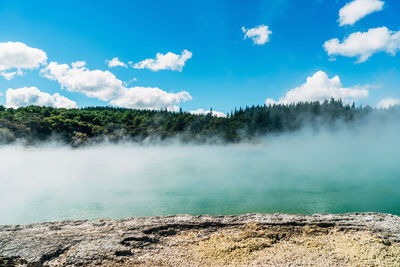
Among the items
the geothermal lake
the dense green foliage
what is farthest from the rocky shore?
the dense green foliage

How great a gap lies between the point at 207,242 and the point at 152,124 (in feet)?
254

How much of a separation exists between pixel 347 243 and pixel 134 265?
7.31 meters

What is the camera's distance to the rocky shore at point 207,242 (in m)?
7.40

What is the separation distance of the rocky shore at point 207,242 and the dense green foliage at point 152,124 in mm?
49300

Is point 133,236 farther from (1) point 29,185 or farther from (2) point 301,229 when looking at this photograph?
(1) point 29,185

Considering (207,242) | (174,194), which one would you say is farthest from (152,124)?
(207,242)

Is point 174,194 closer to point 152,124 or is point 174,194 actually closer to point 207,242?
point 207,242

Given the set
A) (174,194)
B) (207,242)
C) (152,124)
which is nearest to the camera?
(207,242)

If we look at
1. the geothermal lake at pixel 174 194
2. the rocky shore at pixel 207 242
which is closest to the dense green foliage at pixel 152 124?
the geothermal lake at pixel 174 194

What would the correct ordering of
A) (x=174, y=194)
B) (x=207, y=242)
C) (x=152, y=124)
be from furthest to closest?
(x=152, y=124) → (x=174, y=194) → (x=207, y=242)

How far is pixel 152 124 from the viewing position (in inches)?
3292

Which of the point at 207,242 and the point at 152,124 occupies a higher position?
the point at 152,124

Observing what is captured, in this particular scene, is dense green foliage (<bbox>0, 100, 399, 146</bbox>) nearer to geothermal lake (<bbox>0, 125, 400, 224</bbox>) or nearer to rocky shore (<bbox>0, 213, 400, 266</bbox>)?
geothermal lake (<bbox>0, 125, 400, 224</bbox>)

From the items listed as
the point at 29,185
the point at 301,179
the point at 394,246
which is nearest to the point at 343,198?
the point at 301,179
